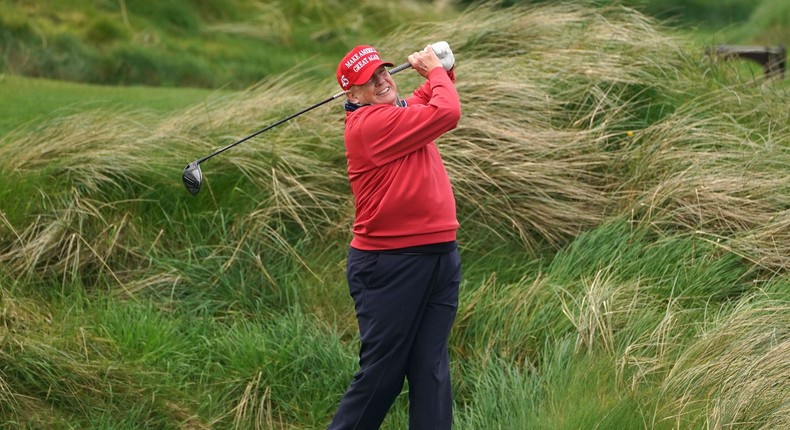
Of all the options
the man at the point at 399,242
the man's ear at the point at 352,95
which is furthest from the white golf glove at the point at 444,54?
the man's ear at the point at 352,95

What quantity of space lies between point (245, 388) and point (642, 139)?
3.08m

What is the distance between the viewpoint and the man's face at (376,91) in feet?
16.0

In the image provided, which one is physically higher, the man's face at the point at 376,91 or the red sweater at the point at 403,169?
the man's face at the point at 376,91

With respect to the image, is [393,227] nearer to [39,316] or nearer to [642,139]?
[39,316]

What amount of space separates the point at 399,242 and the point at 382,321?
0.34 m

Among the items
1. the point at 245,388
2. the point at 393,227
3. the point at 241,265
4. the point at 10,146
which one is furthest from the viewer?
the point at 10,146

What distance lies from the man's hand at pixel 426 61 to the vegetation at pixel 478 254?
1577 millimetres

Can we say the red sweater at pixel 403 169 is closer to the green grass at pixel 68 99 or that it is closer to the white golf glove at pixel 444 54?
the white golf glove at pixel 444 54

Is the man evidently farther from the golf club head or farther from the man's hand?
the golf club head

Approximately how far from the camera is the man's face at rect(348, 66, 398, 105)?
4.88 m

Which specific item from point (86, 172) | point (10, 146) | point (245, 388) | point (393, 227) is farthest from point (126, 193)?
point (393, 227)

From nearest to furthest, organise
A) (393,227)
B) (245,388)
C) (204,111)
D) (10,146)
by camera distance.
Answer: (393,227), (245,388), (10,146), (204,111)

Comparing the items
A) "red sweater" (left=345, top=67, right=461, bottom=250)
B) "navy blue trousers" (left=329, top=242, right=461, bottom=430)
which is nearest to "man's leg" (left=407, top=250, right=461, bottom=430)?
"navy blue trousers" (left=329, top=242, right=461, bottom=430)

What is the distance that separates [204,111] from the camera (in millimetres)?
7930
